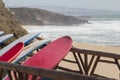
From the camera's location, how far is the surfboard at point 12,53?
197 inches

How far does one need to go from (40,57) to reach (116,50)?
737 cm

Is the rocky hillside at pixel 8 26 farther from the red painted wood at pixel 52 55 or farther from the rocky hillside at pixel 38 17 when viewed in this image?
the rocky hillside at pixel 38 17

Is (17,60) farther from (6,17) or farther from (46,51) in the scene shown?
(6,17)

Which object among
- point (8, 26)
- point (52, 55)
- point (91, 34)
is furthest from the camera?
point (91, 34)

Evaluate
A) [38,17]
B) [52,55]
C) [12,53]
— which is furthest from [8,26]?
[38,17]

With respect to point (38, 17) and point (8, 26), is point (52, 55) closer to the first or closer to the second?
point (8, 26)

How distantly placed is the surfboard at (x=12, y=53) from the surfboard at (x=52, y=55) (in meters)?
0.40

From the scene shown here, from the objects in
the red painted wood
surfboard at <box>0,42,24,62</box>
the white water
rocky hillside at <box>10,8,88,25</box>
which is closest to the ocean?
the white water

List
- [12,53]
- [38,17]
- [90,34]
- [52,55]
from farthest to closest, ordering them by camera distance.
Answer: [38,17] < [90,34] < [12,53] < [52,55]

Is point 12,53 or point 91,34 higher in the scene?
point 12,53

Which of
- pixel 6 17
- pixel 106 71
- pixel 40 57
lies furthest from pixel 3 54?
pixel 6 17

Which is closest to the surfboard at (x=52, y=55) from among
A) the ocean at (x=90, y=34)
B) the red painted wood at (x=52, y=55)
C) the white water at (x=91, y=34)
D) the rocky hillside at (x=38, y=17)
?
the red painted wood at (x=52, y=55)

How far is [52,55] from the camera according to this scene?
4.64 m

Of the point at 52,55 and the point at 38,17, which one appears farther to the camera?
the point at 38,17
